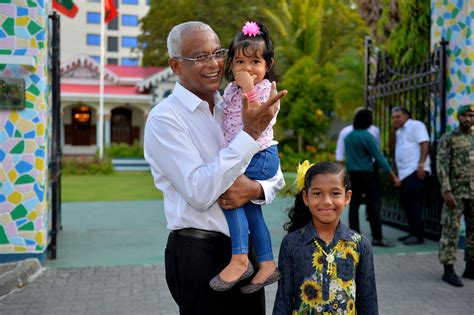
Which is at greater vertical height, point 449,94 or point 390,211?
point 449,94

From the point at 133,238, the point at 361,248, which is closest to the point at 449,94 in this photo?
the point at 133,238

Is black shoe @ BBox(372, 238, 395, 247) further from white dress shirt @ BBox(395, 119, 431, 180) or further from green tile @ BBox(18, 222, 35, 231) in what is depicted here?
green tile @ BBox(18, 222, 35, 231)

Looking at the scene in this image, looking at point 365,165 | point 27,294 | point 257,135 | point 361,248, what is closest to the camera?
point 257,135

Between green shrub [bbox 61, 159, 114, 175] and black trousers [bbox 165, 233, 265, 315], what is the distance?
21182mm

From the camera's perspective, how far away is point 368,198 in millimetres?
7887

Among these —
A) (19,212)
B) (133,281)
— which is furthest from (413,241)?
(19,212)

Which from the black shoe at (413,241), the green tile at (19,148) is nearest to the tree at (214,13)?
the black shoe at (413,241)

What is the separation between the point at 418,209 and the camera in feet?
26.6

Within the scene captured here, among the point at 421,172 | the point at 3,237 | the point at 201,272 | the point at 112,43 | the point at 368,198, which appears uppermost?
the point at 112,43

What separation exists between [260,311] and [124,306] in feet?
9.69

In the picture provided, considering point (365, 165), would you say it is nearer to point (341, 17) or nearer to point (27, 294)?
point (27, 294)

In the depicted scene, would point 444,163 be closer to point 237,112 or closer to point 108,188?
point 237,112

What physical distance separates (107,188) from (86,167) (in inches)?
251

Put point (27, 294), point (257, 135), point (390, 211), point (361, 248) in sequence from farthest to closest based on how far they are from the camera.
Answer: point (390, 211) → point (27, 294) → point (361, 248) → point (257, 135)
